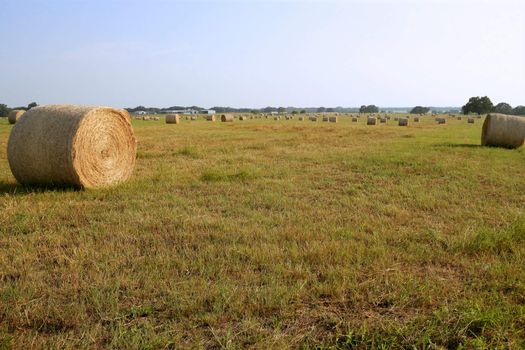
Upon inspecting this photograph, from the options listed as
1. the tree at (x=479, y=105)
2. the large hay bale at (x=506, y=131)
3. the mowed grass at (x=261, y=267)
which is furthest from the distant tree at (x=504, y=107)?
the mowed grass at (x=261, y=267)

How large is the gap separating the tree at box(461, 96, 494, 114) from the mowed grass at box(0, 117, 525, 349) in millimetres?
99926

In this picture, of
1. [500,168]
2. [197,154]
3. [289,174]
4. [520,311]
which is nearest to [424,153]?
[500,168]

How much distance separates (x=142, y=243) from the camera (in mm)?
5211

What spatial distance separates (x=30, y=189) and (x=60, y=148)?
107 cm

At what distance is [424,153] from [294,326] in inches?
497

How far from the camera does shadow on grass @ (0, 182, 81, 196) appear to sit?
804cm

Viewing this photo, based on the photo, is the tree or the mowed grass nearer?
the mowed grass

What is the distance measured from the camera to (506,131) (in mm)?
16922

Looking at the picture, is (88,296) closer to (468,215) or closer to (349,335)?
(349,335)

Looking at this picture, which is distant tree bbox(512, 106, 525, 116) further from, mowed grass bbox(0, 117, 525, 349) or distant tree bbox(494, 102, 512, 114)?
mowed grass bbox(0, 117, 525, 349)

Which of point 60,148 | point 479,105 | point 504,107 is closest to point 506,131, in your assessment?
point 60,148

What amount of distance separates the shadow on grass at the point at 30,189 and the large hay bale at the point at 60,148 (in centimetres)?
10

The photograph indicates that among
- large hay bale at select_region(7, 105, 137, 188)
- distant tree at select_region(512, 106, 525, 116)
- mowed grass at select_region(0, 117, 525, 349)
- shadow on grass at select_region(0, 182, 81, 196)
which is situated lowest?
mowed grass at select_region(0, 117, 525, 349)

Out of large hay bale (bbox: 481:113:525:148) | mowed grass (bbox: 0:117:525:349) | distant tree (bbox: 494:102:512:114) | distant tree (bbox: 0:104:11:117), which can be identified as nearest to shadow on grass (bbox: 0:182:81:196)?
mowed grass (bbox: 0:117:525:349)
